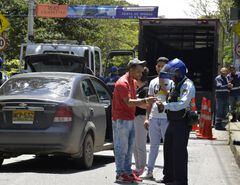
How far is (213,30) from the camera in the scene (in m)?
20.5

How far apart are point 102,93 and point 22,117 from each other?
2.46 metres

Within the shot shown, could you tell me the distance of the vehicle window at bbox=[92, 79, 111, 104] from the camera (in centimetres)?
1216

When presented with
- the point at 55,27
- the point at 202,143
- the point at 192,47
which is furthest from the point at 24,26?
the point at 202,143

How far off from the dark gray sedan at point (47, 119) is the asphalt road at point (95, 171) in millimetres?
321

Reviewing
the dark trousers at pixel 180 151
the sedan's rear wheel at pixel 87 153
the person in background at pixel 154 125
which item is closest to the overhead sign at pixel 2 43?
the sedan's rear wheel at pixel 87 153

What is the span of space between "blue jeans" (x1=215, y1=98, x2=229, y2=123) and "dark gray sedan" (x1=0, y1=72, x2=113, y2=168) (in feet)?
32.1

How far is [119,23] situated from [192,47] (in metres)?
29.6

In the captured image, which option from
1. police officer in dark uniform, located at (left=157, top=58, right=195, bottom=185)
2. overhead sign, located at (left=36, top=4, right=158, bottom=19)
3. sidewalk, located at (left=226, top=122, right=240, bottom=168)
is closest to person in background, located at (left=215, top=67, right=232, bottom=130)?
sidewalk, located at (left=226, top=122, right=240, bottom=168)

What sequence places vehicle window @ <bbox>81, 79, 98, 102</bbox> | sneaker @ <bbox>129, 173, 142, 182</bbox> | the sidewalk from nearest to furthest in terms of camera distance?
sneaker @ <bbox>129, 173, 142, 182</bbox>, vehicle window @ <bbox>81, 79, 98, 102</bbox>, the sidewalk

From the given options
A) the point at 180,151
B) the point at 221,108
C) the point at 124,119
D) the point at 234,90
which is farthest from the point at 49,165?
the point at 234,90

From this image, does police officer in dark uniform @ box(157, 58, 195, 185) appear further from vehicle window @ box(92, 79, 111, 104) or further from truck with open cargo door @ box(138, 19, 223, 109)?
truck with open cargo door @ box(138, 19, 223, 109)

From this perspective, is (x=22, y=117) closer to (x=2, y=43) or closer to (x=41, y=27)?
Result: (x=2, y=43)

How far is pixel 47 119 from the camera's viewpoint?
10234 millimetres

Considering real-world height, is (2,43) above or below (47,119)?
above
